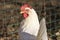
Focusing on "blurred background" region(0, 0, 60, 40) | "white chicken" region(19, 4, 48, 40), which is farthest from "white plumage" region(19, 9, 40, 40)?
"blurred background" region(0, 0, 60, 40)

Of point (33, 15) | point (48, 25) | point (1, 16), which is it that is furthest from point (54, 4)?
point (33, 15)

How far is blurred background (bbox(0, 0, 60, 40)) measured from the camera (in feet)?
13.0

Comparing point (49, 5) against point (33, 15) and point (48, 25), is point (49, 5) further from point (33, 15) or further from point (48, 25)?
point (33, 15)

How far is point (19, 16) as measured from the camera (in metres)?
4.12

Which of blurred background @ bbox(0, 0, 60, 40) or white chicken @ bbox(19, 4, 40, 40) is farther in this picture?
blurred background @ bbox(0, 0, 60, 40)

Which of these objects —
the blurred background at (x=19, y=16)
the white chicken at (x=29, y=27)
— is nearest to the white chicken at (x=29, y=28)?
the white chicken at (x=29, y=27)

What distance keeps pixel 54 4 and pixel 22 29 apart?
1691mm

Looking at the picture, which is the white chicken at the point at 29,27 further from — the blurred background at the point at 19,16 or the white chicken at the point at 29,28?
the blurred background at the point at 19,16

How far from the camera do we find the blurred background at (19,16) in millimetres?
3967

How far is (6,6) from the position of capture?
14.6 feet

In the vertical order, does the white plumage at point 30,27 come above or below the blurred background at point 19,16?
below

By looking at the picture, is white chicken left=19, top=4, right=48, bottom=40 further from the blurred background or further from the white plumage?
the blurred background

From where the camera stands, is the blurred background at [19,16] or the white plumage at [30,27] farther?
the blurred background at [19,16]

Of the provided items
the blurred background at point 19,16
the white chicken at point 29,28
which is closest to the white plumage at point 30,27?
the white chicken at point 29,28
